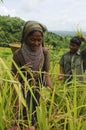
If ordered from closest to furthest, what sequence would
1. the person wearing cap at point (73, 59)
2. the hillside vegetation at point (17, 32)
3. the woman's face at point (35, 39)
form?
the woman's face at point (35, 39) < the person wearing cap at point (73, 59) < the hillside vegetation at point (17, 32)

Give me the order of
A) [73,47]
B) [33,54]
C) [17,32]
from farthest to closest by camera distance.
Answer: [17,32] → [73,47] → [33,54]

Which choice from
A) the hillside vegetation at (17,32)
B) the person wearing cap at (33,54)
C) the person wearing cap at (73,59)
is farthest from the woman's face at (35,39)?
the hillside vegetation at (17,32)

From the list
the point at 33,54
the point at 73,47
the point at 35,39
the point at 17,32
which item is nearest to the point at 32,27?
the point at 35,39

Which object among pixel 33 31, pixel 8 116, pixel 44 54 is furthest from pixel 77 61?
pixel 8 116

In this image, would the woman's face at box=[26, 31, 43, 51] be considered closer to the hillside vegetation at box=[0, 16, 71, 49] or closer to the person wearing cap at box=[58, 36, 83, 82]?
the person wearing cap at box=[58, 36, 83, 82]

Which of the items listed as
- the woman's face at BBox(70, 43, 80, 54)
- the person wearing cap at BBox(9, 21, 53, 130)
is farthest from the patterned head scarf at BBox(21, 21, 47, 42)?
the woman's face at BBox(70, 43, 80, 54)

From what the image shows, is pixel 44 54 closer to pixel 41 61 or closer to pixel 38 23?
pixel 41 61

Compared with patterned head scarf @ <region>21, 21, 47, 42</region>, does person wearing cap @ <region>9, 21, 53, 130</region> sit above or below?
below

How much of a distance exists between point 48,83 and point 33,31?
345mm

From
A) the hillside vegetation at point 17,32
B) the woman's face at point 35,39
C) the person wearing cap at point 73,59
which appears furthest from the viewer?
the hillside vegetation at point 17,32

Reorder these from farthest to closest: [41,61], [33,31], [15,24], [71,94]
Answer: [15,24] < [41,61] < [33,31] < [71,94]

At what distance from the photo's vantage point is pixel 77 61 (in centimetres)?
339

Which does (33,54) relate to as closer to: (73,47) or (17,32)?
(73,47)

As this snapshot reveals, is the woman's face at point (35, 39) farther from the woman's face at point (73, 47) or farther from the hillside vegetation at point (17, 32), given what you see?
the hillside vegetation at point (17, 32)
